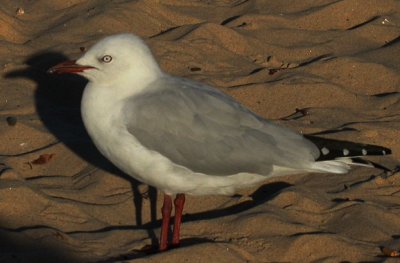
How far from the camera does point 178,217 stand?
532 centimetres

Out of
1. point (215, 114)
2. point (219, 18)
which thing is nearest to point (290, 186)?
point (215, 114)

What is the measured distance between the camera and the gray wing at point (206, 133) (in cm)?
516

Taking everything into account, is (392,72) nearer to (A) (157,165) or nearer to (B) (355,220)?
(B) (355,220)

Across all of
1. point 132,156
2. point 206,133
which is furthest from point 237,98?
point 132,156

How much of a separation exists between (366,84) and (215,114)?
2.54 meters

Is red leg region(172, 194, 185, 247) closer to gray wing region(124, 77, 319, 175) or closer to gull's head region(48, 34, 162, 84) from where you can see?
gray wing region(124, 77, 319, 175)

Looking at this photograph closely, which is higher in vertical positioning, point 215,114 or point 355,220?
point 215,114

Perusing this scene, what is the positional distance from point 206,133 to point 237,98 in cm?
191

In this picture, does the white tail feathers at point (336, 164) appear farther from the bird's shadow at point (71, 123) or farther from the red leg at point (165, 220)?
the red leg at point (165, 220)

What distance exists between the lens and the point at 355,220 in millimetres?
5512

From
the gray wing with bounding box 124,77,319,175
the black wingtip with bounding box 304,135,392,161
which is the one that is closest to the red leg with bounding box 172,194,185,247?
the gray wing with bounding box 124,77,319,175

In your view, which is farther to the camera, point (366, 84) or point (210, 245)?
point (366, 84)

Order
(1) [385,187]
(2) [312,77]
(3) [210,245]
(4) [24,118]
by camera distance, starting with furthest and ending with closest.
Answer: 1. (2) [312,77]
2. (4) [24,118]
3. (1) [385,187]
4. (3) [210,245]

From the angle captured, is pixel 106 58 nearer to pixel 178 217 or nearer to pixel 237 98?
pixel 178 217
